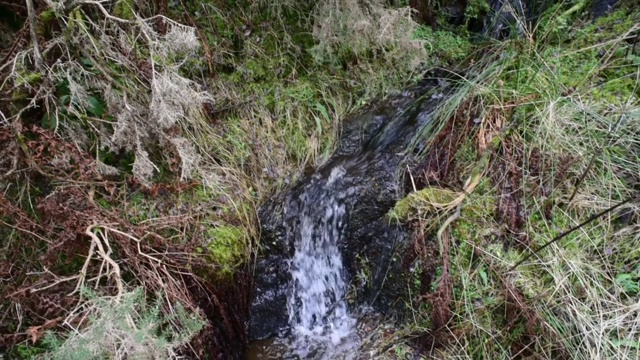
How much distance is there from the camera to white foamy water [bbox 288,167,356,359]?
248 cm

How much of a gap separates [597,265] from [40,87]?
2.91 m

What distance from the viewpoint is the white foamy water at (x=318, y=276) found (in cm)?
248

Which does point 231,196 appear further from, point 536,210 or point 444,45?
point 444,45

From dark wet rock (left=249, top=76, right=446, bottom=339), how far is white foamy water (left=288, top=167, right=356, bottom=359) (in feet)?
0.14

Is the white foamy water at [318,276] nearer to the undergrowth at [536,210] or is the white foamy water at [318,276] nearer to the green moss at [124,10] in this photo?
the undergrowth at [536,210]

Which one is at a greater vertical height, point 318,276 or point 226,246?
point 226,246

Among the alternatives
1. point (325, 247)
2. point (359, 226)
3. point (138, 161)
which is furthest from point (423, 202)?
point (138, 161)

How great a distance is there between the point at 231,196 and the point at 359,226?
2.73ft

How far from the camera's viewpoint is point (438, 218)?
6.96 feet

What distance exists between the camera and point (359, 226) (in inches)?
97.5

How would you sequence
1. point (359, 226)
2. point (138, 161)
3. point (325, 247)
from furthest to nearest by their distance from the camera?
point (325, 247)
point (359, 226)
point (138, 161)

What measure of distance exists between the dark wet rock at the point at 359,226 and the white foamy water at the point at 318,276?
42mm

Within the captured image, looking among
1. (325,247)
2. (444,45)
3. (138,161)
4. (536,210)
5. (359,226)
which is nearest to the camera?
(536,210)

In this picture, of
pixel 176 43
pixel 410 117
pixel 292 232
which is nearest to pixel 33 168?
pixel 176 43
